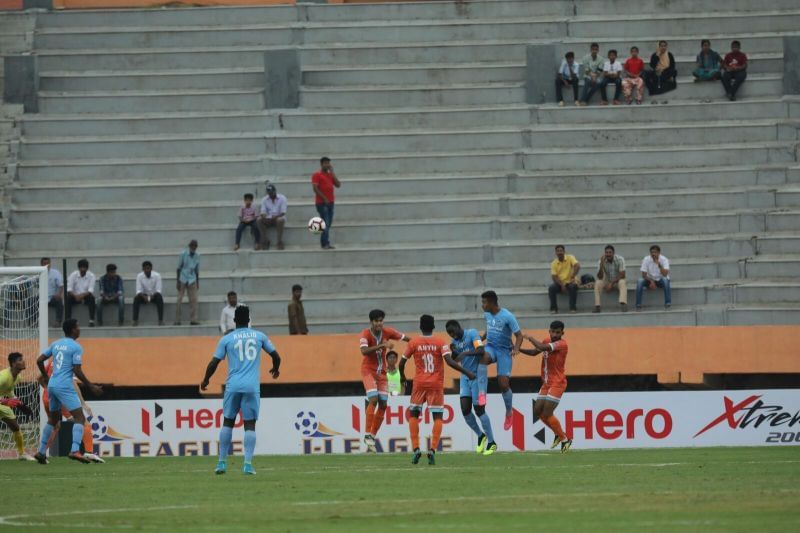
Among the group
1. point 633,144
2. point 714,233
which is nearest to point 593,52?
point 633,144

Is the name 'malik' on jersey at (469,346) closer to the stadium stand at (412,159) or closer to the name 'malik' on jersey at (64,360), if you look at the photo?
the name 'malik' on jersey at (64,360)

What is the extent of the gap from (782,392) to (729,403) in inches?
36.7

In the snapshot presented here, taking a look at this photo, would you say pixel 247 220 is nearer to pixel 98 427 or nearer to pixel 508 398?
pixel 98 427

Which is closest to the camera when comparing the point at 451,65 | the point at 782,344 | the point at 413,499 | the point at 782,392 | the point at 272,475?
the point at 413,499

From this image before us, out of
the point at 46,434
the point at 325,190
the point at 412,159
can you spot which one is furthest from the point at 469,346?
the point at 412,159

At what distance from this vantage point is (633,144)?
35.3 metres

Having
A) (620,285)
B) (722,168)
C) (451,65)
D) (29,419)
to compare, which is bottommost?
(29,419)

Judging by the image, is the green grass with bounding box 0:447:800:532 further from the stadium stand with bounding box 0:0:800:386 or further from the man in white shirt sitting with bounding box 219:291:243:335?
the stadium stand with bounding box 0:0:800:386

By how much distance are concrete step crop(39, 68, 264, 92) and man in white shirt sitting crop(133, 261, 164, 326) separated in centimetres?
764

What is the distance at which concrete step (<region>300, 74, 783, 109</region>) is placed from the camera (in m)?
36.5

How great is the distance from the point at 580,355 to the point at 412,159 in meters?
8.73

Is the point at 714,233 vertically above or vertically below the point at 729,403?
above

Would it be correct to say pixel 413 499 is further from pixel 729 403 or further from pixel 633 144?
pixel 633 144

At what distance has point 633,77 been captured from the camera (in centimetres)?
3616
